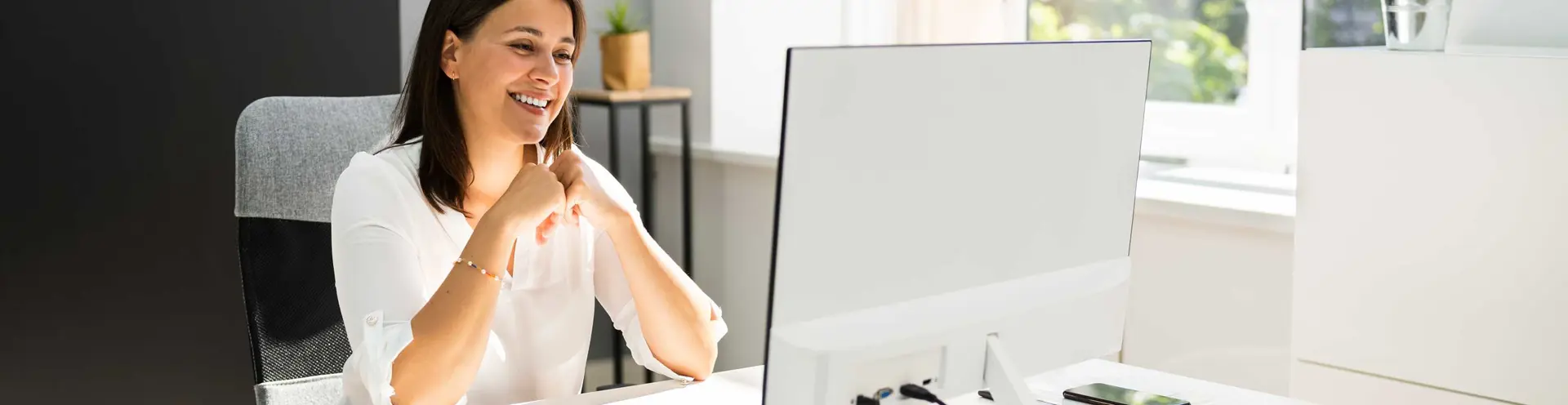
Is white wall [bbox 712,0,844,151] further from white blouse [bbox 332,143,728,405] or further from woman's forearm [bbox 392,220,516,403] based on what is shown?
woman's forearm [bbox 392,220,516,403]

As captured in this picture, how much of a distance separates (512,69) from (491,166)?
15 cm

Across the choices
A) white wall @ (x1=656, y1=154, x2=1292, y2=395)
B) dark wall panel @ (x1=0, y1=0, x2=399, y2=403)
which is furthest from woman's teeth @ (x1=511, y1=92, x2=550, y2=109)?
dark wall panel @ (x1=0, y1=0, x2=399, y2=403)

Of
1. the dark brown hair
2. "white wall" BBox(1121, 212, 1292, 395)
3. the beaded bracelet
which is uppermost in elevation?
the dark brown hair

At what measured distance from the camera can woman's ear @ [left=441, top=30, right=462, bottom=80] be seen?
1.59 meters

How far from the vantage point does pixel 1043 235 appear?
43.0 inches

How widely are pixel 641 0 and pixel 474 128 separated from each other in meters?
1.99

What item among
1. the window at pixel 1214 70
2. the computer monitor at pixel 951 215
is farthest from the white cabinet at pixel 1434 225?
the computer monitor at pixel 951 215

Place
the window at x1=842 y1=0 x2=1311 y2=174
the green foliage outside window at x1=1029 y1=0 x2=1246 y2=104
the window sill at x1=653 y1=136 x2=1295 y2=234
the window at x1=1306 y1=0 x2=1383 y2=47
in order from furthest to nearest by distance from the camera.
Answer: the green foliage outside window at x1=1029 y1=0 x2=1246 y2=104
the window at x1=842 y1=0 x2=1311 y2=174
the window at x1=1306 y1=0 x2=1383 y2=47
the window sill at x1=653 y1=136 x2=1295 y2=234

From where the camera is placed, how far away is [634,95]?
3105mm

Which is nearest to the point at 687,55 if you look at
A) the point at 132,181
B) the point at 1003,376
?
the point at 132,181

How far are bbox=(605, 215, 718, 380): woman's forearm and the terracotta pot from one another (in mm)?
1547

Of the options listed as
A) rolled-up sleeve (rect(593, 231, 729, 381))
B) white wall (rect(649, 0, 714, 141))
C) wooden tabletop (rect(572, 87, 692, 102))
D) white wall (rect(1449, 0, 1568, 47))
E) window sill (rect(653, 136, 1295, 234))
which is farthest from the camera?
white wall (rect(649, 0, 714, 141))

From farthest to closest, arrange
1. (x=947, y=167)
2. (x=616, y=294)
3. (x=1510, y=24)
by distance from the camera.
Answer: (x=1510, y=24)
(x=616, y=294)
(x=947, y=167)

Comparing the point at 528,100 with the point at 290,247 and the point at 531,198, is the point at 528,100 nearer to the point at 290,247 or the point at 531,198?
the point at 531,198
